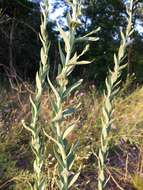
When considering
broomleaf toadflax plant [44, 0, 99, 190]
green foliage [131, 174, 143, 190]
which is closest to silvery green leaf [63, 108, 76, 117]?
broomleaf toadflax plant [44, 0, 99, 190]

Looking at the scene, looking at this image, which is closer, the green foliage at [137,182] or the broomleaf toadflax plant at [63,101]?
the broomleaf toadflax plant at [63,101]

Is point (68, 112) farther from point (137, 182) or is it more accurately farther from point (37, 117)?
point (137, 182)

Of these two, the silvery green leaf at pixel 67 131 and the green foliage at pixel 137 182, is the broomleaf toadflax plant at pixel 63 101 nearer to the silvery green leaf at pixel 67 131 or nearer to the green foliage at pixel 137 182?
the silvery green leaf at pixel 67 131

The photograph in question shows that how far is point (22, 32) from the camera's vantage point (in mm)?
10289

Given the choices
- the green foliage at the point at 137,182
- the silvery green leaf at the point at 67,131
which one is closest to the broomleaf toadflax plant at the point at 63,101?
the silvery green leaf at the point at 67,131

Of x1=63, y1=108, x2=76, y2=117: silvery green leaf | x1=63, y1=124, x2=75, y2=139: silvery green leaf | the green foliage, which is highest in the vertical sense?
x1=63, y1=108, x2=76, y2=117: silvery green leaf

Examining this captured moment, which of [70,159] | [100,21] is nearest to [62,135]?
[70,159]

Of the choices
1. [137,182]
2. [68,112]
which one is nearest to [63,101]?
[68,112]

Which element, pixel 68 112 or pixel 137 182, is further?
pixel 137 182

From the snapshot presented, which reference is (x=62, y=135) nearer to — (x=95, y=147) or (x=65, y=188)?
(x=65, y=188)

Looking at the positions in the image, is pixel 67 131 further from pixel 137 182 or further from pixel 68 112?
pixel 137 182

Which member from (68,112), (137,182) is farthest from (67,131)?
(137,182)

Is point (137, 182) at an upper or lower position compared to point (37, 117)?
lower

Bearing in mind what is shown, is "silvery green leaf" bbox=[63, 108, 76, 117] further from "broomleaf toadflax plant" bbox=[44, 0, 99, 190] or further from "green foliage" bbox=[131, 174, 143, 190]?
"green foliage" bbox=[131, 174, 143, 190]
